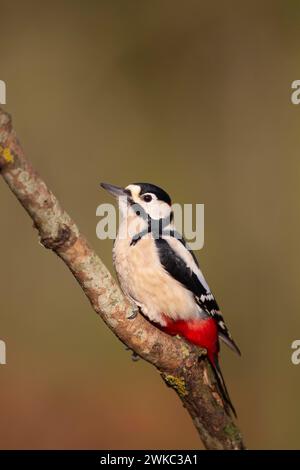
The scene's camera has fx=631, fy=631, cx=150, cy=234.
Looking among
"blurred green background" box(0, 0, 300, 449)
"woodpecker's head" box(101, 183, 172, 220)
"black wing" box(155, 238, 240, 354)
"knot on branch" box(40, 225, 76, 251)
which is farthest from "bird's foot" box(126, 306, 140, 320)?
"blurred green background" box(0, 0, 300, 449)

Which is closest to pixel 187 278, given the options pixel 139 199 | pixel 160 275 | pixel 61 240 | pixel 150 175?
pixel 160 275

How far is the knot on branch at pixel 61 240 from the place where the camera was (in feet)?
6.77

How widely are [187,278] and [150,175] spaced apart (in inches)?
115

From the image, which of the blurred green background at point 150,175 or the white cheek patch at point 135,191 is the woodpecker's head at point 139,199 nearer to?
the white cheek patch at point 135,191

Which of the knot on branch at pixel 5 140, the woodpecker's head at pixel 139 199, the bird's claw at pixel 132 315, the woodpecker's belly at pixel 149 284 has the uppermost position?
the woodpecker's head at pixel 139 199

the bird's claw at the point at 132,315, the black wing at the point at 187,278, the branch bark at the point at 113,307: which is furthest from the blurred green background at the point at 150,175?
the bird's claw at the point at 132,315

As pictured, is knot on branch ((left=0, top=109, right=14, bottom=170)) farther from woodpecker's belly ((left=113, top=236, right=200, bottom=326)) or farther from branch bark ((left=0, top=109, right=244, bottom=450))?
woodpecker's belly ((left=113, top=236, right=200, bottom=326))

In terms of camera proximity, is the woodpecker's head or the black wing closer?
the black wing

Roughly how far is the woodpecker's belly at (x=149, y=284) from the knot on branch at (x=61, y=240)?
83cm

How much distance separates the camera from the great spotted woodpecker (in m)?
2.91

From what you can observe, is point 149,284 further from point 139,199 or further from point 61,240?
point 61,240
